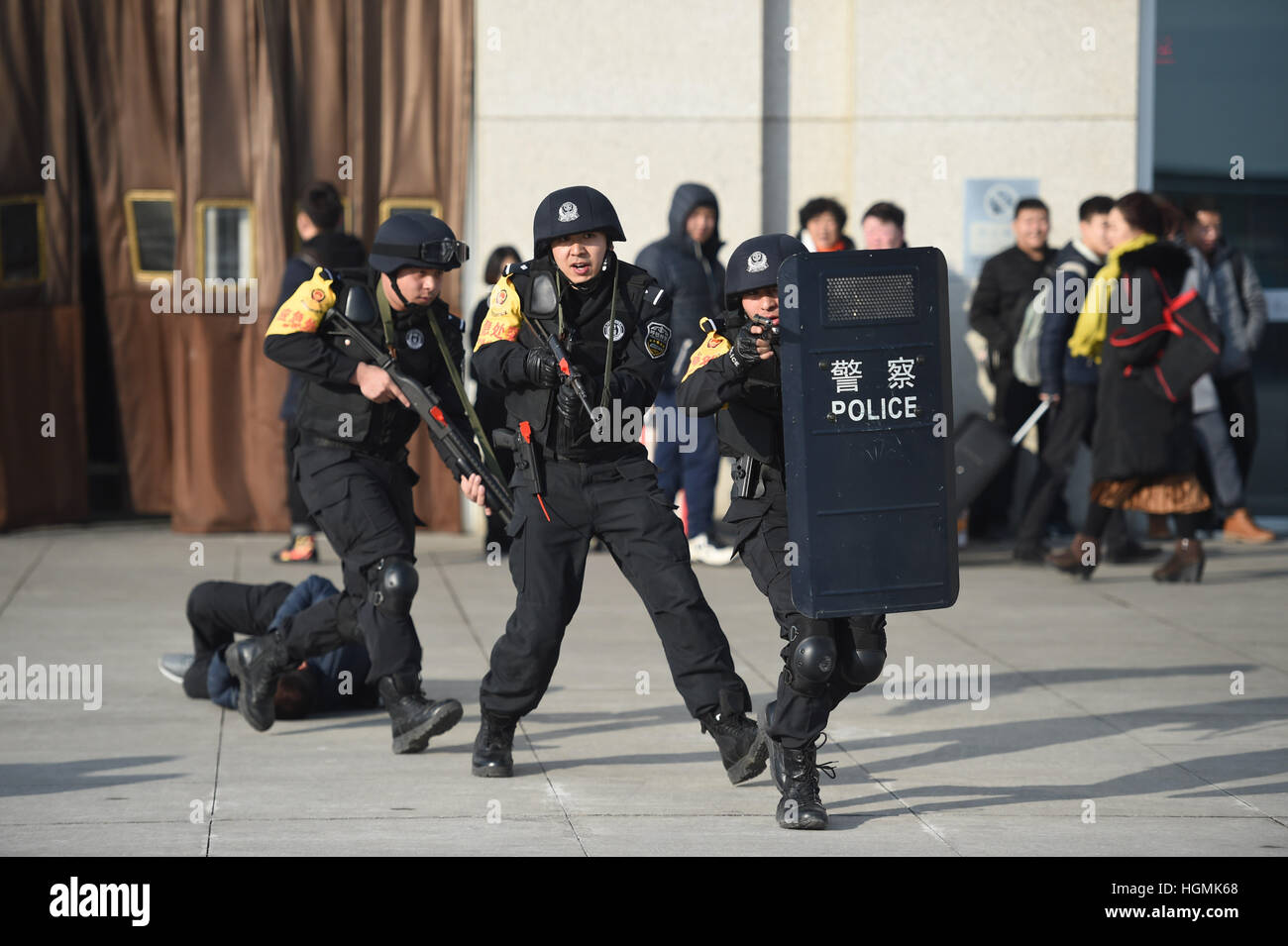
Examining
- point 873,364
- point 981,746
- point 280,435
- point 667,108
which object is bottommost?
point 981,746

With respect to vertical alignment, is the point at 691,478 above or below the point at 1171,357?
below

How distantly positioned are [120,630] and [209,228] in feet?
11.4

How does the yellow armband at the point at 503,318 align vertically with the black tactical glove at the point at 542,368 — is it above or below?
above

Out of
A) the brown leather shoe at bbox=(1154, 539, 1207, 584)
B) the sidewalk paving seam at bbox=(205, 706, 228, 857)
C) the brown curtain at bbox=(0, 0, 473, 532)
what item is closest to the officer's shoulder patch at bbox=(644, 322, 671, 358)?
the sidewalk paving seam at bbox=(205, 706, 228, 857)

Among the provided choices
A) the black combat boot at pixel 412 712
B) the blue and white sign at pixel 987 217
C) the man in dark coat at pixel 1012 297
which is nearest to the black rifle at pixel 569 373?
the black combat boot at pixel 412 712

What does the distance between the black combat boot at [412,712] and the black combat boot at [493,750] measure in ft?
0.63

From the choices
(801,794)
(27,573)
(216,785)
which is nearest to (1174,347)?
(801,794)

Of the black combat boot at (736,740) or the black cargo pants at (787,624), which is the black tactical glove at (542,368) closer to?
the black cargo pants at (787,624)

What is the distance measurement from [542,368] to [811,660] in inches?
47.4

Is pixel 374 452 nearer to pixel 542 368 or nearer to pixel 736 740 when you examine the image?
pixel 542 368

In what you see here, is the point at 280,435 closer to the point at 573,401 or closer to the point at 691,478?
the point at 691,478

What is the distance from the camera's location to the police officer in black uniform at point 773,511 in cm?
500
